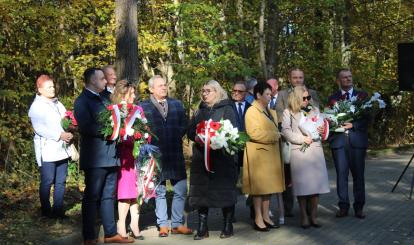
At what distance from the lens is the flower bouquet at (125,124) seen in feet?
27.9

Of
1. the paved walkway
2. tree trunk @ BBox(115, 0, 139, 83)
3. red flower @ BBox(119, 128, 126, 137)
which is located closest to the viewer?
red flower @ BBox(119, 128, 126, 137)

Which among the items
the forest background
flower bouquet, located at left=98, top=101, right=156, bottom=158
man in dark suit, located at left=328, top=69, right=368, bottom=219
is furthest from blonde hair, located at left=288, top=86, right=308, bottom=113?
the forest background

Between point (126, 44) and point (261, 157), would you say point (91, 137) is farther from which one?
point (126, 44)

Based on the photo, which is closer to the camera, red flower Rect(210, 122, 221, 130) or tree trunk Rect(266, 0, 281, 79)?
red flower Rect(210, 122, 221, 130)

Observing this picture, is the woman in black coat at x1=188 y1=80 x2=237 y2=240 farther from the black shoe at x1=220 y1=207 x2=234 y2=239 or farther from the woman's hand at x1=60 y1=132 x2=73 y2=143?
the woman's hand at x1=60 y1=132 x2=73 y2=143

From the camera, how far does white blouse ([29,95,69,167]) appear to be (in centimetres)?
1024

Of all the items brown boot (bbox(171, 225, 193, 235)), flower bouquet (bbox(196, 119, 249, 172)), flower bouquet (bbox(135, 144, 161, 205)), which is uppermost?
flower bouquet (bbox(196, 119, 249, 172))

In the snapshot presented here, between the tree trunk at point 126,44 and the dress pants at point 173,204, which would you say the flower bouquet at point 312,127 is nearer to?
the dress pants at point 173,204

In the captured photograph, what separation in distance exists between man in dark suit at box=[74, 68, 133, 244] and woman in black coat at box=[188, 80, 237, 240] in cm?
122

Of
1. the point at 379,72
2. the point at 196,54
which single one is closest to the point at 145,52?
the point at 196,54

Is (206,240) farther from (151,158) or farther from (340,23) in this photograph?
(340,23)

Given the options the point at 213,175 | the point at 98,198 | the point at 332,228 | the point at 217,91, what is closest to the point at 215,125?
the point at 217,91

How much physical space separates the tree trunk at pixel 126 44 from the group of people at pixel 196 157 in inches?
42.9

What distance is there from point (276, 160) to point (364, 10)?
20.8 metres
